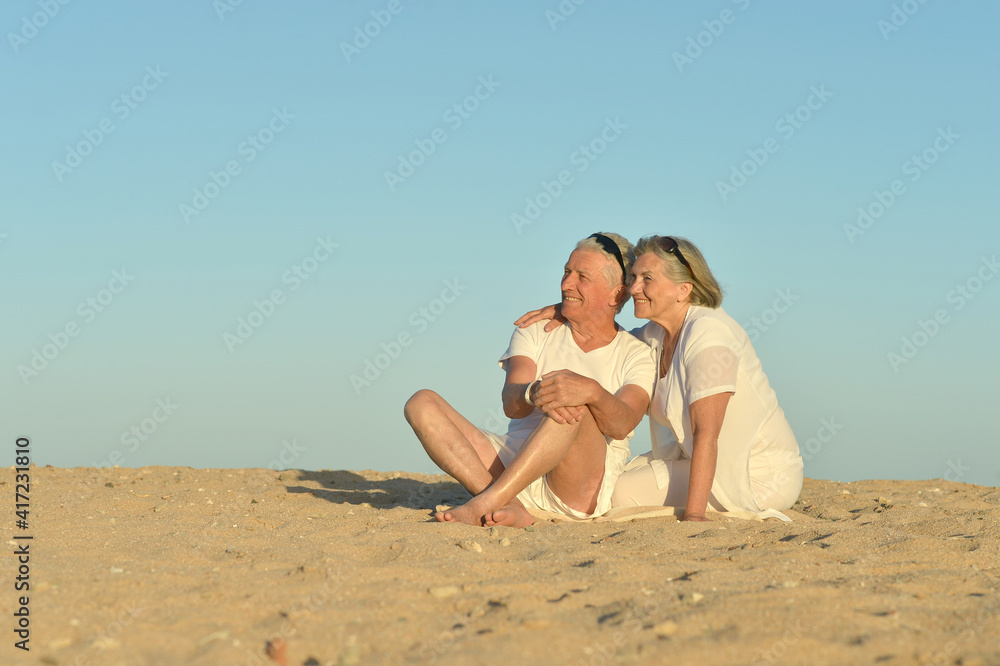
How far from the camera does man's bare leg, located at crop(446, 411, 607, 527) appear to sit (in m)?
4.88

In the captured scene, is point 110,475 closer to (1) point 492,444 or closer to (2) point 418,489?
(2) point 418,489

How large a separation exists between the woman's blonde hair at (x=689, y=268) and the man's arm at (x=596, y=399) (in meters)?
0.71

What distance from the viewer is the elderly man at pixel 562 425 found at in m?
4.96

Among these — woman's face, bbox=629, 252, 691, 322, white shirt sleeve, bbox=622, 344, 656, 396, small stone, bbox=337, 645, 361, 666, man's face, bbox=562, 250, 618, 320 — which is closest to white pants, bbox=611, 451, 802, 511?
white shirt sleeve, bbox=622, 344, 656, 396

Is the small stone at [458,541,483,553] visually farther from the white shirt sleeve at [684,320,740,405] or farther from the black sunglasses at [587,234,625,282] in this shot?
the black sunglasses at [587,234,625,282]

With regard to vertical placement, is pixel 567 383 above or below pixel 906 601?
above

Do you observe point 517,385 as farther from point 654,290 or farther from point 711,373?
point 711,373

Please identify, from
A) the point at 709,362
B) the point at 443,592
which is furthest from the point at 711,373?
the point at 443,592

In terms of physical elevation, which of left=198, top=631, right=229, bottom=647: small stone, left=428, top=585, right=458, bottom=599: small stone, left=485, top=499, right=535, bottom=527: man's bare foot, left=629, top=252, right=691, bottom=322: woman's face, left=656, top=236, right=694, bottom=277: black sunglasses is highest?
left=656, top=236, right=694, bottom=277: black sunglasses

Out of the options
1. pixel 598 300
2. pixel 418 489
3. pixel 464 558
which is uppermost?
pixel 598 300

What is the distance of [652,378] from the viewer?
5.40m

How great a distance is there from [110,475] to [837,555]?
7227 millimetres

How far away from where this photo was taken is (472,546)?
4004 millimetres

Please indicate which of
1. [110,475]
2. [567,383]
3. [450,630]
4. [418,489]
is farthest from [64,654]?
[110,475]
